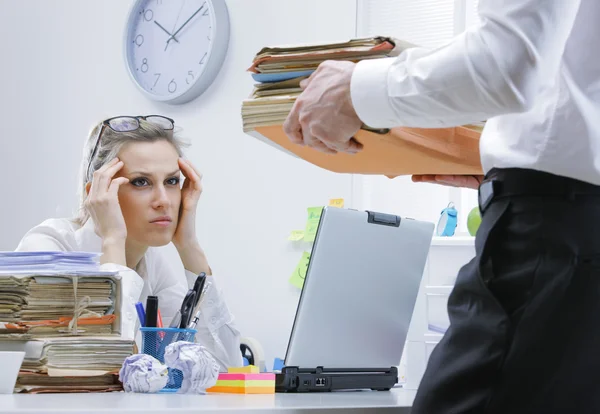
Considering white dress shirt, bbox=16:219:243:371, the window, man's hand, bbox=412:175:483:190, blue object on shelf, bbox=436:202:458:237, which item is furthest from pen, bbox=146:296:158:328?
the window

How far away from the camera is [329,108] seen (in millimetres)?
967

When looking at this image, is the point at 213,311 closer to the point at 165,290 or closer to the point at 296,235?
the point at 165,290

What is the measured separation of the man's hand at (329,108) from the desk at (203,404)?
319 mm

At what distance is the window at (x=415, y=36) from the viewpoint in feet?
9.70

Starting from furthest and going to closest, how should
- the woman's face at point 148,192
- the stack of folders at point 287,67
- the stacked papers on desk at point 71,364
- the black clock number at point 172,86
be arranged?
1. the black clock number at point 172,86
2. the woman's face at point 148,192
3. the stacked papers on desk at point 71,364
4. the stack of folders at point 287,67

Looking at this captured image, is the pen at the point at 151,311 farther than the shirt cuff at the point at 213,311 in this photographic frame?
No

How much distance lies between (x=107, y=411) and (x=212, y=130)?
8.95ft

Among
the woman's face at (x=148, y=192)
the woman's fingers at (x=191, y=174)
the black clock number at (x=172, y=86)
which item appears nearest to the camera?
the woman's face at (x=148, y=192)

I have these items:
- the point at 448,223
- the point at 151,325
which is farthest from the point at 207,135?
the point at 151,325

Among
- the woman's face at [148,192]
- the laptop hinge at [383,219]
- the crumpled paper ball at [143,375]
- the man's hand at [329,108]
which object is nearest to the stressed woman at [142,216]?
the woman's face at [148,192]

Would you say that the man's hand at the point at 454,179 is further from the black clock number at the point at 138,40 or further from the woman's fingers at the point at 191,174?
the black clock number at the point at 138,40

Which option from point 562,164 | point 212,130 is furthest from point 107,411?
point 212,130

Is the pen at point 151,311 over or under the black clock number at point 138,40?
under

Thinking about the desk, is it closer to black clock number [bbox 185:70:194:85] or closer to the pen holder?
the pen holder
